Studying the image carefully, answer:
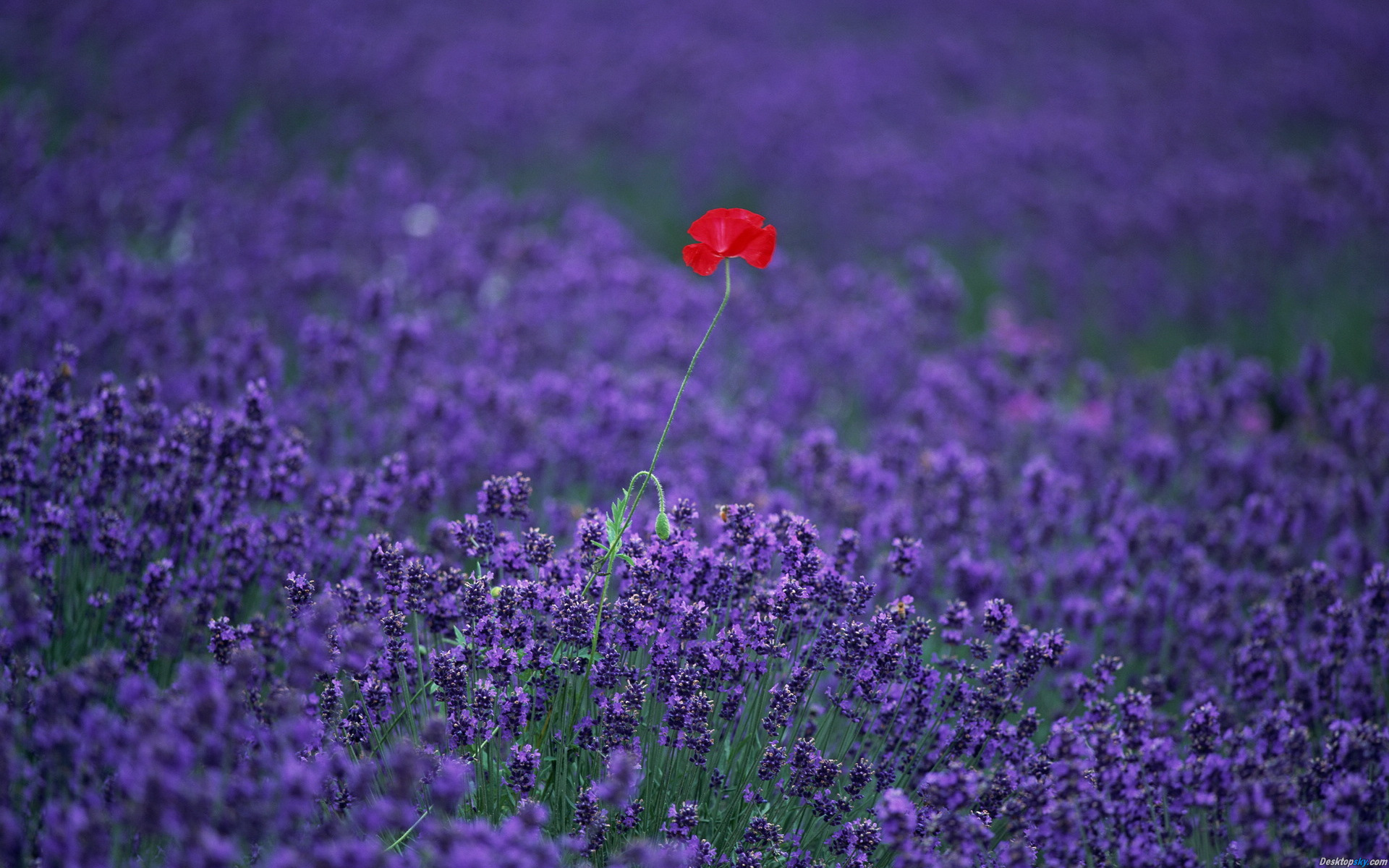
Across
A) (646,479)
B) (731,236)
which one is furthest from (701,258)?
(646,479)

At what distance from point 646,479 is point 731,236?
58 cm

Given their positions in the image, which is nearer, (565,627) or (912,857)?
(912,857)

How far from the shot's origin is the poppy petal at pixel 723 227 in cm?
212

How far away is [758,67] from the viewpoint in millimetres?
11766

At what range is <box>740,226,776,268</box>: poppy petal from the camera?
2.20 m

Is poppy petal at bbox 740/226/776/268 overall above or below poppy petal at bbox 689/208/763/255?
above

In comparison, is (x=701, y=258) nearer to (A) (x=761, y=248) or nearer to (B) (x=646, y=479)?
(A) (x=761, y=248)

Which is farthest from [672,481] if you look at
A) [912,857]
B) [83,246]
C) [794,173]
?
[794,173]

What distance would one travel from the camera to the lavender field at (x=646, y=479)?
6.92 feet

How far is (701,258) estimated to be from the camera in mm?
2240

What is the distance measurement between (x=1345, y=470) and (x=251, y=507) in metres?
4.98

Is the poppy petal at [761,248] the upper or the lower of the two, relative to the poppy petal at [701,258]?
upper

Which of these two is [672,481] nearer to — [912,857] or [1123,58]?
[912,857]

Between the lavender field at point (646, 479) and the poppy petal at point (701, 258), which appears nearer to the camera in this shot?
the lavender field at point (646, 479)
